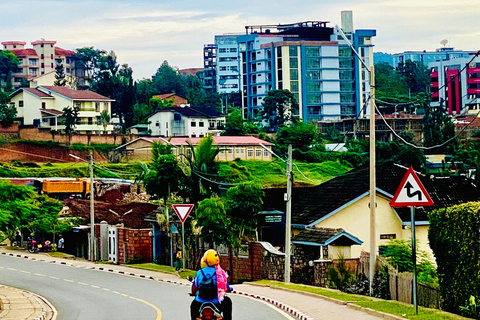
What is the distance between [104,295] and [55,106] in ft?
291

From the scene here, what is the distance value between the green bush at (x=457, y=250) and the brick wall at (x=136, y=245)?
24.8 meters

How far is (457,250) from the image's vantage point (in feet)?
60.6

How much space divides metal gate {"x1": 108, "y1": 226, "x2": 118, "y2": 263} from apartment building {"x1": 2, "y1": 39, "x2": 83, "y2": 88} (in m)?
121

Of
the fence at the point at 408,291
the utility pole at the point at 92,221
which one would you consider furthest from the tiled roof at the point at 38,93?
the fence at the point at 408,291

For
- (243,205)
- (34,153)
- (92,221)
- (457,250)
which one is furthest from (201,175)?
(34,153)

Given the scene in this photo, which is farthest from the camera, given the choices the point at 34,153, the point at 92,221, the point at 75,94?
the point at 75,94

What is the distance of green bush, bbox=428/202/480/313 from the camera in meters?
17.7

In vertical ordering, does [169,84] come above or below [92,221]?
above

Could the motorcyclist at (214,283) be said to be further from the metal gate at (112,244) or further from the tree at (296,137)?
the tree at (296,137)

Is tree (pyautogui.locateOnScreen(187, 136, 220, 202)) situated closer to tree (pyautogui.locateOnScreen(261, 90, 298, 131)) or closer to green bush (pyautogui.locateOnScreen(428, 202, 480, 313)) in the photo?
green bush (pyautogui.locateOnScreen(428, 202, 480, 313))

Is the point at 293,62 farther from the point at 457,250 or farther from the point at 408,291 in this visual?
the point at 457,250

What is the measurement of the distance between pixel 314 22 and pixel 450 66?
73.2 ft

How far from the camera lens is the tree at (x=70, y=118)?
351 ft

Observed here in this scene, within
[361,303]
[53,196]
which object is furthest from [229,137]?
[361,303]
